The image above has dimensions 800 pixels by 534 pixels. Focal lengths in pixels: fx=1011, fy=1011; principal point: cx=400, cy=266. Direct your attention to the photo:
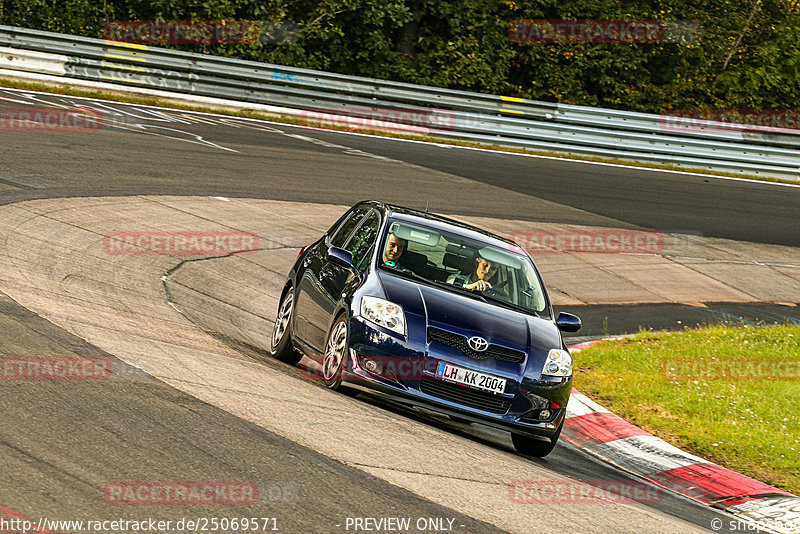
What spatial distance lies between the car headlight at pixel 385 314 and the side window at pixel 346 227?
169 centimetres

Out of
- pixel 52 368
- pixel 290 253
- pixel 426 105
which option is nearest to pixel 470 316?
pixel 52 368

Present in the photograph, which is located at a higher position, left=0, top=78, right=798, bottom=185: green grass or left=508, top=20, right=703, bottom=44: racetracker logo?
left=508, top=20, right=703, bottom=44: racetracker logo

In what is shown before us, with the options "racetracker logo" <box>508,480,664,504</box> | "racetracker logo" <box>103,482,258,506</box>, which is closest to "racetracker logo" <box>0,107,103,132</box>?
"racetracker logo" <box>508,480,664,504</box>

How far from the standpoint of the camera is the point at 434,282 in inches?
336

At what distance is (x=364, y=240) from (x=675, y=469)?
3288 millimetres

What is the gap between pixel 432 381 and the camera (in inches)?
297

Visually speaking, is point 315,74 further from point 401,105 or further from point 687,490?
point 687,490

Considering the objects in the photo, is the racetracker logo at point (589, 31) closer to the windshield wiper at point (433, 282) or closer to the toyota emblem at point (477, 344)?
the windshield wiper at point (433, 282)

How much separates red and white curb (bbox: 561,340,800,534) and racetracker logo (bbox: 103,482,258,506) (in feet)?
12.9

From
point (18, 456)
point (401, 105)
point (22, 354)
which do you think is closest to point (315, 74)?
point (401, 105)

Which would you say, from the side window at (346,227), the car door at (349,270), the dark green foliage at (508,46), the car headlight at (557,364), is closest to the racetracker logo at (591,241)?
the side window at (346,227)

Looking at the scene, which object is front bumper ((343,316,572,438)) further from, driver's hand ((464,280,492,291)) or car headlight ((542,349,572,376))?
driver's hand ((464,280,492,291))

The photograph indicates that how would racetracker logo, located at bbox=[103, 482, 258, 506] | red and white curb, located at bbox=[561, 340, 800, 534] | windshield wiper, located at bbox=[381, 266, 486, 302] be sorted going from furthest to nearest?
windshield wiper, located at bbox=[381, 266, 486, 302], red and white curb, located at bbox=[561, 340, 800, 534], racetracker logo, located at bbox=[103, 482, 258, 506]

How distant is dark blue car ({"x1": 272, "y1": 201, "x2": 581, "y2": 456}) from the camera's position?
7.59 m
